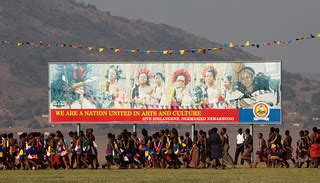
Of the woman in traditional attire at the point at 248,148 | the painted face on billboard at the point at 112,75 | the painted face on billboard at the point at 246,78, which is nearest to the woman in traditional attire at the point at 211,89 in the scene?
the painted face on billboard at the point at 246,78

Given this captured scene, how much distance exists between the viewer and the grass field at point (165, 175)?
3547 cm

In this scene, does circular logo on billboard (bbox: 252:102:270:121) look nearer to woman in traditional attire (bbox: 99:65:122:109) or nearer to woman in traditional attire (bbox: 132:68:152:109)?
woman in traditional attire (bbox: 132:68:152:109)

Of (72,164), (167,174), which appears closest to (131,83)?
(72,164)

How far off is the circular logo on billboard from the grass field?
23.9 ft

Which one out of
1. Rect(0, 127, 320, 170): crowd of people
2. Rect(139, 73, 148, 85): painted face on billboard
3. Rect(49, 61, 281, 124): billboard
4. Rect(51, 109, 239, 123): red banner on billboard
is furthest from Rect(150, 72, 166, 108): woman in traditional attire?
Rect(0, 127, 320, 170): crowd of people

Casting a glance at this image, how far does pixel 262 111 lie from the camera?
49375mm

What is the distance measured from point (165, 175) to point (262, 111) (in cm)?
1176

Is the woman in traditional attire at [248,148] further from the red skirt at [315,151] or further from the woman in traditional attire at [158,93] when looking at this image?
the woman in traditional attire at [158,93]

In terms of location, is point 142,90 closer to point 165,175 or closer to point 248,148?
point 248,148

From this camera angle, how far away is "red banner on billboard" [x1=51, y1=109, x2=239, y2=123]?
165 ft

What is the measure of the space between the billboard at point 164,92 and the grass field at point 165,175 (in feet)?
25.8

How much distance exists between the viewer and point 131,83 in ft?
167

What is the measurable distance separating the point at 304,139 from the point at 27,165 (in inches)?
386

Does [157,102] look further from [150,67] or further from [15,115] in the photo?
[15,115]
